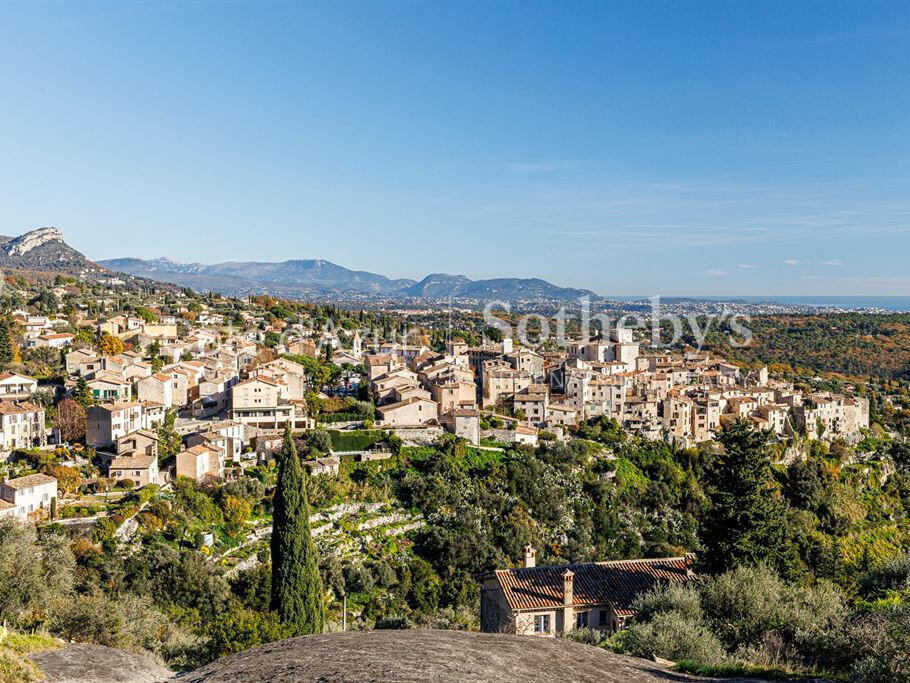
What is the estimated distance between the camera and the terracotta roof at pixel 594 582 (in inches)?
697

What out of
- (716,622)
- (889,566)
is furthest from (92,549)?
(889,566)

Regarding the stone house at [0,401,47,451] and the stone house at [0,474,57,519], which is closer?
the stone house at [0,474,57,519]

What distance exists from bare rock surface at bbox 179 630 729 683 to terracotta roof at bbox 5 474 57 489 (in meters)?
21.2

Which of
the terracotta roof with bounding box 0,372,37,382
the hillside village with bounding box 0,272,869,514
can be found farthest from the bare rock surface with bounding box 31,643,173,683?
the terracotta roof with bounding box 0,372,37,382

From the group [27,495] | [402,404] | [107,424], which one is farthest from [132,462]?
[402,404]

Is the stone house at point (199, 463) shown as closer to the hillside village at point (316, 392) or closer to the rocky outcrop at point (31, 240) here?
the hillside village at point (316, 392)

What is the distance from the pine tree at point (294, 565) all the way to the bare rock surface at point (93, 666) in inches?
340

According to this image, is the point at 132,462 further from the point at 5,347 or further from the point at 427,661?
the point at 427,661

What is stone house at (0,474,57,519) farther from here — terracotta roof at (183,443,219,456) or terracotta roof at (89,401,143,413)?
terracotta roof at (89,401,143,413)

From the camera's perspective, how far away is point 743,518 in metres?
18.4

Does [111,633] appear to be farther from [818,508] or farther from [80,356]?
[818,508]

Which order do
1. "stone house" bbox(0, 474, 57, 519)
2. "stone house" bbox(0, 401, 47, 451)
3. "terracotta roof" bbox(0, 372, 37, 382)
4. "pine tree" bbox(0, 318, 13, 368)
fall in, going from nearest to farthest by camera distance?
"stone house" bbox(0, 474, 57, 519) < "stone house" bbox(0, 401, 47, 451) < "terracotta roof" bbox(0, 372, 37, 382) < "pine tree" bbox(0, 318, 13, 368)

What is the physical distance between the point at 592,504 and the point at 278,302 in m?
56.7

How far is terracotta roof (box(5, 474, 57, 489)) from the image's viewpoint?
2667 centimetres
